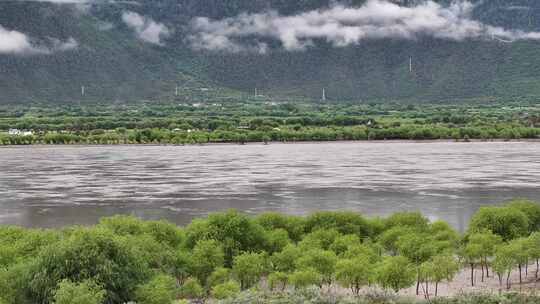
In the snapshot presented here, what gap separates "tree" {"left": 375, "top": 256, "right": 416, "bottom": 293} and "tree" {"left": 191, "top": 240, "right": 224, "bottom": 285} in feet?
29.1

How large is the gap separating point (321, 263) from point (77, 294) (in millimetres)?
13532

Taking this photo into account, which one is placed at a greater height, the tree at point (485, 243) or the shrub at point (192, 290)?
the tree at point (485, 243)

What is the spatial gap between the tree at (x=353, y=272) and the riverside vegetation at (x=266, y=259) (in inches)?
2.4

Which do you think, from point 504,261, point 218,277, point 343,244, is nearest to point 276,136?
point 343,244

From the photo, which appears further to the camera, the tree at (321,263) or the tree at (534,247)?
the tree at (534,247)

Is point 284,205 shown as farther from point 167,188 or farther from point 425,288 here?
point 425,288

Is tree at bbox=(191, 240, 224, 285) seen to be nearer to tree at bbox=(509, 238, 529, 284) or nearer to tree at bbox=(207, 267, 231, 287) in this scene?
tree at bbox=(207, 267, 231, 287)

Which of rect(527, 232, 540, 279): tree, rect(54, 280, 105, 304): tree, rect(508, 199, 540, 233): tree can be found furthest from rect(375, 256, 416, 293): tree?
rect(508, 199, 540, 233): tree

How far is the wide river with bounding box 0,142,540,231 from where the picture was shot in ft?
222

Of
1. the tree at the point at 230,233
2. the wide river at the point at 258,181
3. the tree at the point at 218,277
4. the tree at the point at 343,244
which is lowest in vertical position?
the wide river at the point at 258,181

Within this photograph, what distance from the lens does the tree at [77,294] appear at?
1118 inches

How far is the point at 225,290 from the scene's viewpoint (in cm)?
3438

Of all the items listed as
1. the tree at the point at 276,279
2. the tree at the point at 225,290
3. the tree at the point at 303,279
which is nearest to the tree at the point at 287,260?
the tree at the point at 276,279

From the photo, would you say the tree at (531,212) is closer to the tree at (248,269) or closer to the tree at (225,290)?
the tree at (248,269)
